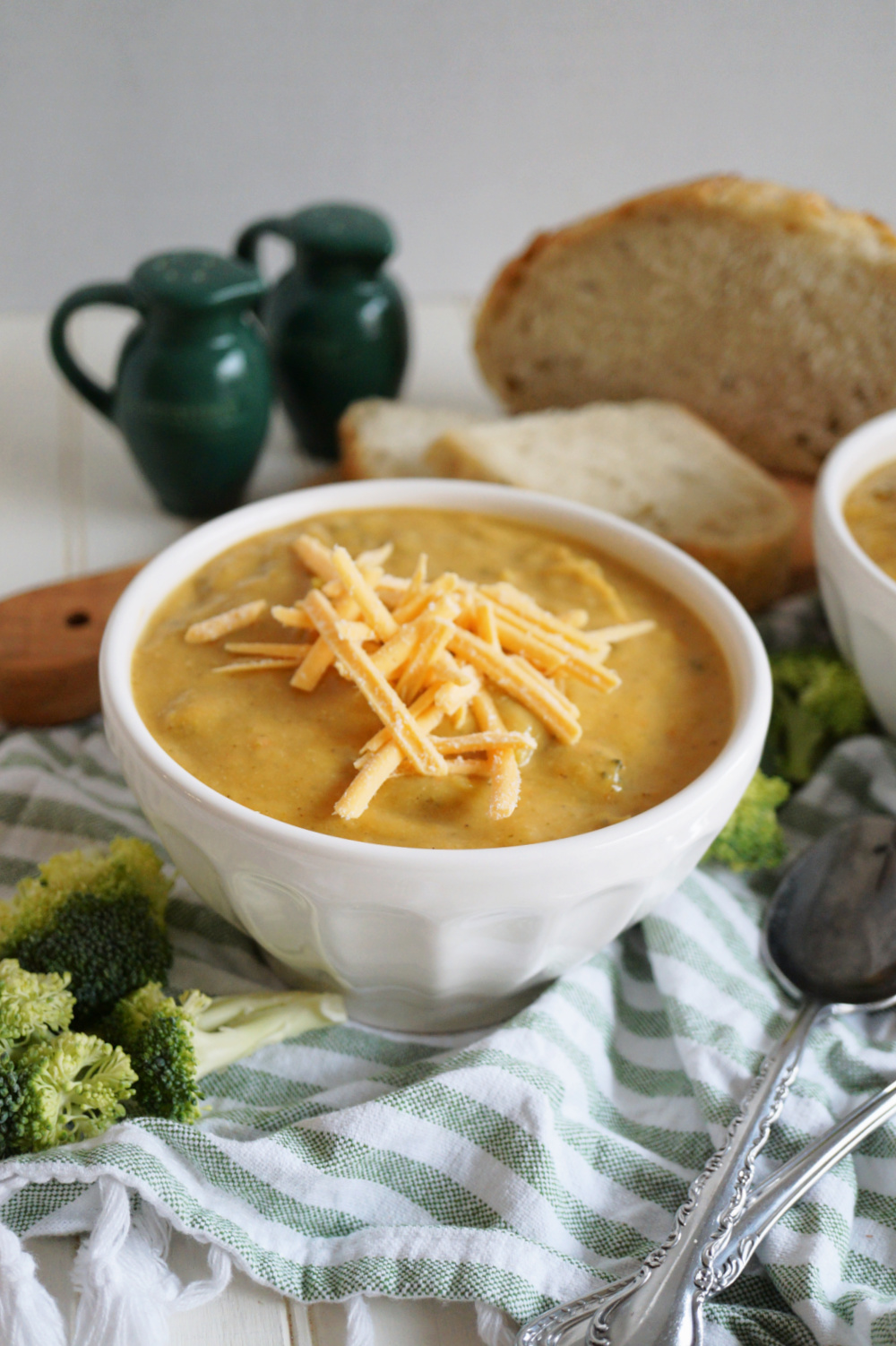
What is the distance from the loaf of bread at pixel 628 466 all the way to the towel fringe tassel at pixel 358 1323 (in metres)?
1.76

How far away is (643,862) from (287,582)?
0.79 metres

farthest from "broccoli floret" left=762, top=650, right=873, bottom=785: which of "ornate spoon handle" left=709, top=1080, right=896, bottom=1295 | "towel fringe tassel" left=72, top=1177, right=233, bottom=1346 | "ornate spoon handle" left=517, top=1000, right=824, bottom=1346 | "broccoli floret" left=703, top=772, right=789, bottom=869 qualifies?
"towel fringe tassel" left=72, top=1177, right=233, bottom=1346

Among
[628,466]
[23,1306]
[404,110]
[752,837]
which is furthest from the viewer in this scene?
[404,110]

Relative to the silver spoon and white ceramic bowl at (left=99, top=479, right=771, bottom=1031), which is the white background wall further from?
the silver spoon

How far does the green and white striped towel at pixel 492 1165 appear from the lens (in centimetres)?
155

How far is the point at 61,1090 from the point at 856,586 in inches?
63.7

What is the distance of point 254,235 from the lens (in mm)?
3387

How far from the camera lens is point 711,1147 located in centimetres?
178

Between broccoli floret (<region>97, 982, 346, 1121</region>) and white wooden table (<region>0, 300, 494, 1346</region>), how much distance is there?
0.66 ft

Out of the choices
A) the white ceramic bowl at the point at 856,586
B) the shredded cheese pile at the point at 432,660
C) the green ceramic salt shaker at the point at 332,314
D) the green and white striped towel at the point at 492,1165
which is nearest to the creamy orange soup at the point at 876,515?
the white ceramic bowl at the point at 856,586

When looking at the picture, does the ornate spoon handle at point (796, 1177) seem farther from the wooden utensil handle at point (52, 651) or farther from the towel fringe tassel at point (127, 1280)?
the wooden utensil handle at point (52, 651)

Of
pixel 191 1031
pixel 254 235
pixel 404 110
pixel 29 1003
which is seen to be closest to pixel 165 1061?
pixel 191 1031

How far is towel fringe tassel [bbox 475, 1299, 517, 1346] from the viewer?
4.97ft

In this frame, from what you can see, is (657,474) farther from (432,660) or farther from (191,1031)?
(191,1031)
